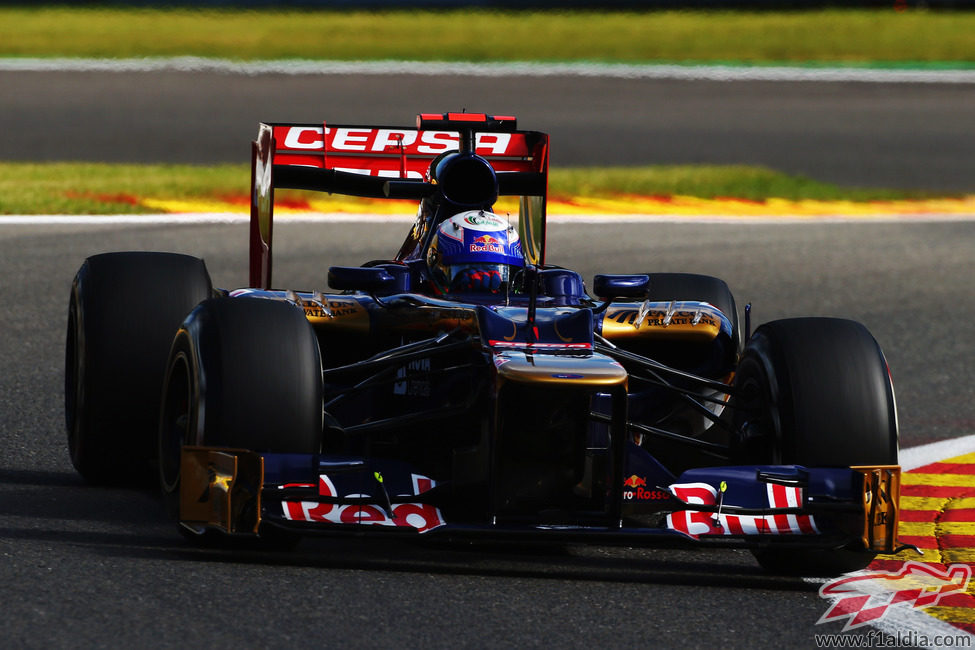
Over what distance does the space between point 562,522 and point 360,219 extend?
10.1 metres

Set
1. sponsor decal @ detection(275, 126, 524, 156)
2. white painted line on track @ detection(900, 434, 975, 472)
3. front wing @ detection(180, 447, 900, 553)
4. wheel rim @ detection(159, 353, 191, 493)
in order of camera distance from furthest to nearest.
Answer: sponsor decal @ detection(275, 126, 524, 156) < white painted line on track @ detection(900, 434, 975, 472) < wheel rim @ detection(159, 353, 191, 493) < front wing @ detection(180, 447, 900, 553)

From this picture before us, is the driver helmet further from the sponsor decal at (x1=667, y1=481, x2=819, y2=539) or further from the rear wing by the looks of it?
the sponsor decal at (x1=667, y1=481, x2=819, y2=539)

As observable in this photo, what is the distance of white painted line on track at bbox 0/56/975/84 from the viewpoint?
1035 inches

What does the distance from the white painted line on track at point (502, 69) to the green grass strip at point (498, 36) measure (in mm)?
790

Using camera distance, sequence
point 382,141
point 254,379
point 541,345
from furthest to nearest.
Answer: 1. point 382,141
2. point 541,345
3. point 254,379

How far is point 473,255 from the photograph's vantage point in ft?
22.2

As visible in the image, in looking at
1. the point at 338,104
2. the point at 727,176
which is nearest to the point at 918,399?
the point at 727,176

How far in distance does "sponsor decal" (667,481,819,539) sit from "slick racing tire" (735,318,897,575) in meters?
0.16

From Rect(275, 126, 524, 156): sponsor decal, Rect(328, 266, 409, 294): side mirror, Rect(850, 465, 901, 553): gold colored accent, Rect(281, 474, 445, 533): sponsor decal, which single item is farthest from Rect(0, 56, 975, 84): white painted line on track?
Rect(850, 465, 901, 553): gold colored accent

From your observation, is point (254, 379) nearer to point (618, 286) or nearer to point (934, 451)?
point (618, 286)

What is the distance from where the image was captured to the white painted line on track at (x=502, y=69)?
26.3 metres

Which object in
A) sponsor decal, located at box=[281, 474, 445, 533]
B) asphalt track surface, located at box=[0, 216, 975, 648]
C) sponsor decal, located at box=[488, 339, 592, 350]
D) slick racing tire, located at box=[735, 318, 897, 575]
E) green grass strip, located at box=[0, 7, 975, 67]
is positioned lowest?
asphalt track surface, located at box=[0, 216, 975, 648]

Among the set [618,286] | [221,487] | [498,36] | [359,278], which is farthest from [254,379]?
[498,36]

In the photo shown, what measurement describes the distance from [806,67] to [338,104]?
884 centimetres
